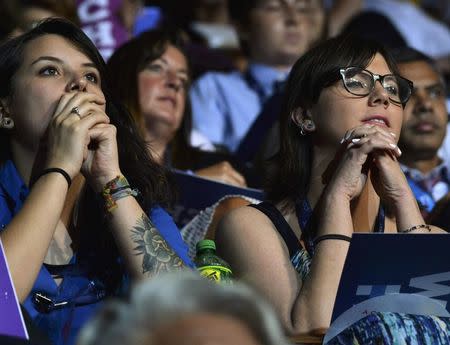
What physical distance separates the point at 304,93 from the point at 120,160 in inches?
28.5

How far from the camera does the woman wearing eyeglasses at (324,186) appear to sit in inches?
134

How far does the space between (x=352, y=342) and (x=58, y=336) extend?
955 mm

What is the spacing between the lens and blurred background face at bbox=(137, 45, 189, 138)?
5.26 metres

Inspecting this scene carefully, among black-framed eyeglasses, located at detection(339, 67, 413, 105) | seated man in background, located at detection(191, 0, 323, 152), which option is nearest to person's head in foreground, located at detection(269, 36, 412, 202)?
black-framed eyeglasses, located at detection(339, 67, 413, 105)

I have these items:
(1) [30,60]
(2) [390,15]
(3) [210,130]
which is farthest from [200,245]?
(2) [390,15]

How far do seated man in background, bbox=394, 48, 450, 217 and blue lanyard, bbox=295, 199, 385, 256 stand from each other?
1.56 meters

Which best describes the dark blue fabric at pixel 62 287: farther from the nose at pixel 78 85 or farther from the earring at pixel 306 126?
the earring at pixel 306 126

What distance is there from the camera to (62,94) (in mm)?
3473

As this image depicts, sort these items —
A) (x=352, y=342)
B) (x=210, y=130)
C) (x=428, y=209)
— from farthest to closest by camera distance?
(x=210, y=130) < (x=428, y=209) < (x=352, y=342)

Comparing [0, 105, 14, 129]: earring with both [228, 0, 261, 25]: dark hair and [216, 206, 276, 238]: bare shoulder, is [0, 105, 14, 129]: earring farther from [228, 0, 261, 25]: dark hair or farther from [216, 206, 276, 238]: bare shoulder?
[228, 0, 261, 25]: dark hair

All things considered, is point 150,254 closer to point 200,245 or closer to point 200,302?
point 200,245

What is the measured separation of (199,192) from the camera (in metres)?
4.44

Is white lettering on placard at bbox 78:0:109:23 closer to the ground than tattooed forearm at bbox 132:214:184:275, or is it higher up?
closer to the ground

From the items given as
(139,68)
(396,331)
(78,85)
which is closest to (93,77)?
(78,85)
